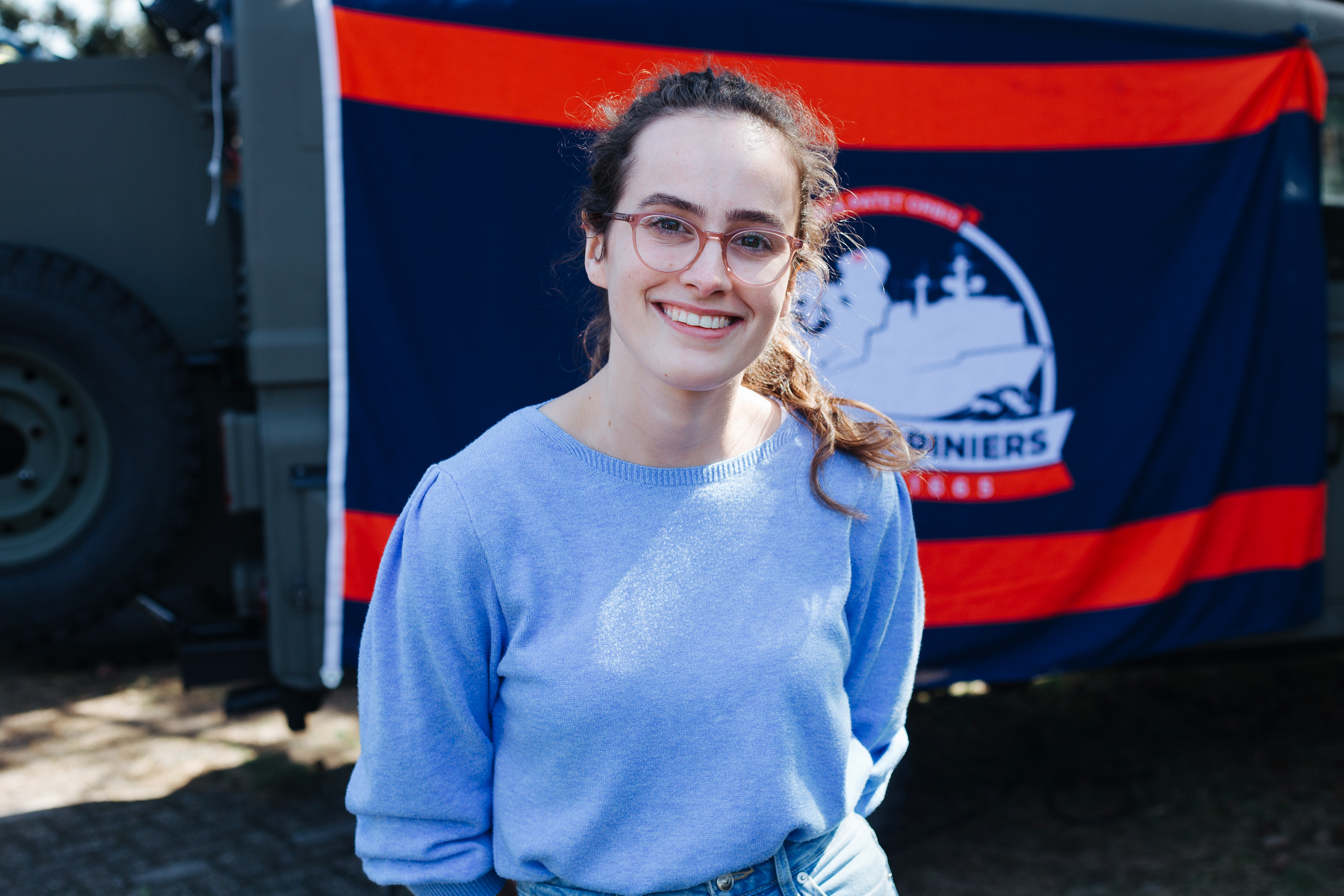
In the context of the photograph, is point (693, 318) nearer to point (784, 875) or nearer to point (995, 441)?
point (784, 875)

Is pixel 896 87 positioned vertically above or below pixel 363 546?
above

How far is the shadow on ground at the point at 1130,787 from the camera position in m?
3.64

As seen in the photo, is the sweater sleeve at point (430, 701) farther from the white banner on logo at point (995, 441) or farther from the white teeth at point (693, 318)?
the white banner on logo at point (995, 441)

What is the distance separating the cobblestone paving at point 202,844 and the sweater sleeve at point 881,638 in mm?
2429

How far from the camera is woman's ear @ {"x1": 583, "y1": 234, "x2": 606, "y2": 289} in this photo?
4.89ft

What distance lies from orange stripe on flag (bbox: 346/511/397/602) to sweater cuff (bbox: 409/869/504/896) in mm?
1790

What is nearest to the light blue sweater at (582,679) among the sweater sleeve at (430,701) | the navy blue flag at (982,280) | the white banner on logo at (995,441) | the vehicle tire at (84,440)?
the sweater sleeve at (430,701)

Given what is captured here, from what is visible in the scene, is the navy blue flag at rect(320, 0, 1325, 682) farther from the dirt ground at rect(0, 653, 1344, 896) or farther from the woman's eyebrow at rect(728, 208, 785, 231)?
the woman's eyebrow at rect(728, 208, 785, 231)

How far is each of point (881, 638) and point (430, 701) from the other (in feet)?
2.10

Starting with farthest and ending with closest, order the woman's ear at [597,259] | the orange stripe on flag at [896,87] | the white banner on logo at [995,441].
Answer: the white banner on logo at [995,441], the orange stripe on flag at [896,87], the woman's ear at [597,259]

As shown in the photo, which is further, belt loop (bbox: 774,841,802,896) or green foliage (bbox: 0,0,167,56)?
green foliage (bbox: 0,0,167,56)

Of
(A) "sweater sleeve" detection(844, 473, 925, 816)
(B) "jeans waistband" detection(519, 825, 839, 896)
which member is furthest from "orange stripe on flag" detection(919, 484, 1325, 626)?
(B) "jeans waistband" detection(519, 825, 839, 896)

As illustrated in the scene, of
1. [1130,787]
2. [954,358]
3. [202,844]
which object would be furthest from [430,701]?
[1130,787]

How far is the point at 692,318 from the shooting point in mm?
1384
